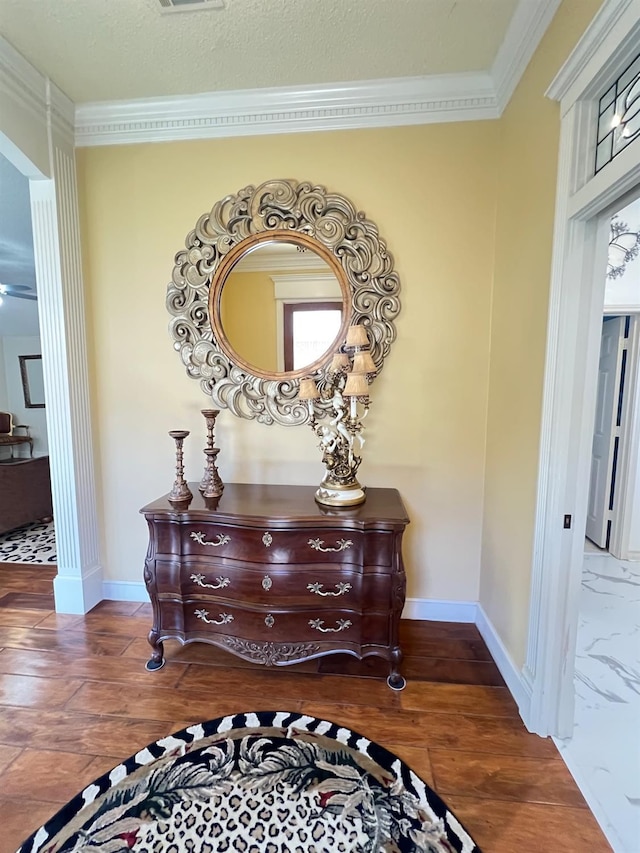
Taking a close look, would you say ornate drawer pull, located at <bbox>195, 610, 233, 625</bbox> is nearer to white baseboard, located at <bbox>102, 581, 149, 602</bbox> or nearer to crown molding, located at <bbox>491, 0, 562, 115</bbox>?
white baseboard, located at <bbox>102, 581, 149, 602</bbox>

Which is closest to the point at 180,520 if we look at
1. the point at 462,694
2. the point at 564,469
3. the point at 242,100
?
the point at 462,694

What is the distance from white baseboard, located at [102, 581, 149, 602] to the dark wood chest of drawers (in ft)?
2.61

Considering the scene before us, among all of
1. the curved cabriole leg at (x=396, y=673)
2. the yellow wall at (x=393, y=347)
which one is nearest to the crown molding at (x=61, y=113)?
the yellow wall at (x=393, y=347)

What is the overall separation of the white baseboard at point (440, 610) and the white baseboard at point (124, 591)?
1.72m

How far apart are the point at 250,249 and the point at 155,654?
2236mm

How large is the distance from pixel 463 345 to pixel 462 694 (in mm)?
1752

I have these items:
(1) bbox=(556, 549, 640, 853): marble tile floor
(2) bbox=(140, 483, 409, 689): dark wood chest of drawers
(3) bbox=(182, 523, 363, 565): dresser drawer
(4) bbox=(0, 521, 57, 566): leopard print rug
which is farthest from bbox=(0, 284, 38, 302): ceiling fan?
(1) bbox=(556, 549, 640, 853): marble tile floor

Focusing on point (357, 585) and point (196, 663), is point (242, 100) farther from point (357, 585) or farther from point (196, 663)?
point (196, 663)

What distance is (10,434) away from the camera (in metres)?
5.38

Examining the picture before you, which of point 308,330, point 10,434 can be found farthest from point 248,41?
point 10,434

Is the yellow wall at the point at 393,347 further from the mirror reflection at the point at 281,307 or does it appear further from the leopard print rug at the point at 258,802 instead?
the leopard print rug at the point at 258,802

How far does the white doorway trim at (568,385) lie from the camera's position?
52.4 inches

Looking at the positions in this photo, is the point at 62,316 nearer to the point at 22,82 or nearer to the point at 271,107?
the point at 22,82

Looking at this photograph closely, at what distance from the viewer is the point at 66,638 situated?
2.23 meters
